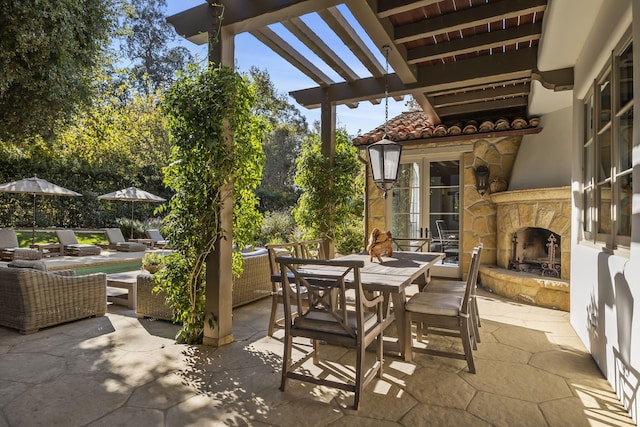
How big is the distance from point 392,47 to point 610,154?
2256mm

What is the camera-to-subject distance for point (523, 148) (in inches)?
234

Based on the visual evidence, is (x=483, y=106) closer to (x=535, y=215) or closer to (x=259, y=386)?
(x=535, y=215)

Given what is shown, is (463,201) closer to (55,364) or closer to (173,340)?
(173,340)

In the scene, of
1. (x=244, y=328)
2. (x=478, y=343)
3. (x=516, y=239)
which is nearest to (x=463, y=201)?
(x=516, y=239)

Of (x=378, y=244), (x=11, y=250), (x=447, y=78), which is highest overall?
(x=447, y=78)

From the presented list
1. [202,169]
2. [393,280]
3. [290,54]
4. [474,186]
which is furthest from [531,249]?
[202,169]

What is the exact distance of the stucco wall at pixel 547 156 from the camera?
5234 millimetres

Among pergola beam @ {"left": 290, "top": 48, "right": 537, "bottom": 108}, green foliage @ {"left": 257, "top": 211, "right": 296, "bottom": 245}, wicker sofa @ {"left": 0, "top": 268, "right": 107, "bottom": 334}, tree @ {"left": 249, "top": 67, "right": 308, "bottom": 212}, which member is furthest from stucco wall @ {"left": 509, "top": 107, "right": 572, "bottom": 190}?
tree @ {"left": 249, "top": 67, "right": 308, "bottom": 212}

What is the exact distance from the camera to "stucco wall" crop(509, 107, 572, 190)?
17.2ft

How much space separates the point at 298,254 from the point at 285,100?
14.2 meters

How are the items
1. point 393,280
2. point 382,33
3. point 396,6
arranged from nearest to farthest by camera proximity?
point 393,280 < point 396,6 < point 382,33

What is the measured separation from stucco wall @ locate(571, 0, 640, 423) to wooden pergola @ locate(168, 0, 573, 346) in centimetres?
56

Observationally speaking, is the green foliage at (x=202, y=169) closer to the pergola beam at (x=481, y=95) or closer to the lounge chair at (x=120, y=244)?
the pergola beam at (x=481, y=95)

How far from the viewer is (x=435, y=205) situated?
677 cm
